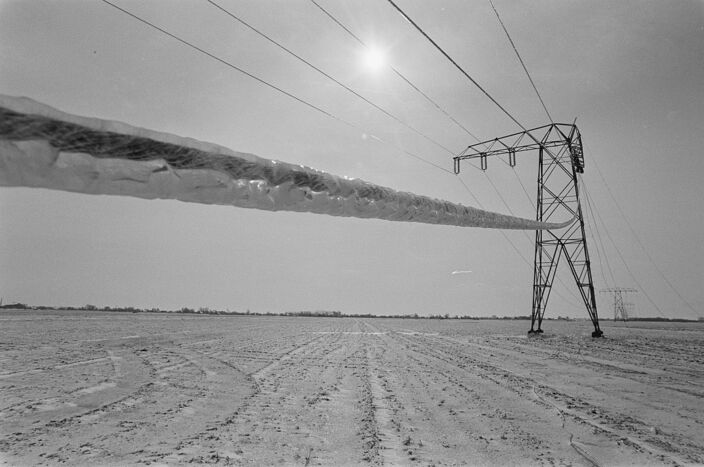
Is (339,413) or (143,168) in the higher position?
(143,168)

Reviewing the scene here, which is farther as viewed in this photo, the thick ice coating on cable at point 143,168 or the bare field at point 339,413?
the bare field at point 339,413

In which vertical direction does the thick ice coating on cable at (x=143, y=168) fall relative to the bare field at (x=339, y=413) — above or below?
above

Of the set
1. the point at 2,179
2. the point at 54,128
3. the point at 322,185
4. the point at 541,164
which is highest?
the point at 541,164

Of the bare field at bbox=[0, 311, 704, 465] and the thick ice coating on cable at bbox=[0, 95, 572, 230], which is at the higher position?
the thick ice coating on cable at bbox=[0, 95, 572, 230]

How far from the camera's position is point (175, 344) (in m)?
15.1

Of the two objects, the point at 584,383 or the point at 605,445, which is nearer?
the point at 605,445

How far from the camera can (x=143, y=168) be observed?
6.71 ft

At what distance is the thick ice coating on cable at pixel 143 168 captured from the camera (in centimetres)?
164

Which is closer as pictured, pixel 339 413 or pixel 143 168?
pixel 143 168

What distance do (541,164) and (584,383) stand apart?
18314mm

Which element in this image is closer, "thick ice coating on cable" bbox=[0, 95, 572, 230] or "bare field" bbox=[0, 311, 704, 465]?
"thick ice coating on cable" bbox=[0, 95, 572, 230]

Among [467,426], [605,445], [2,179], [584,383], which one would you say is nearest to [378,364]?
[584,383]

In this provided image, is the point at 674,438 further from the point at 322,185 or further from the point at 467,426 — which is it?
the point at 322,185

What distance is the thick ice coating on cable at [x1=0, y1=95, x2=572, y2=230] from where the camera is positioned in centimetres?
164
